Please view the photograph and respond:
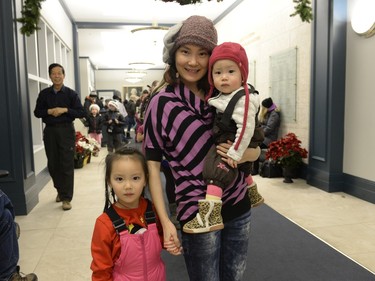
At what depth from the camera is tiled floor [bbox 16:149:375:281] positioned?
2.60 meters

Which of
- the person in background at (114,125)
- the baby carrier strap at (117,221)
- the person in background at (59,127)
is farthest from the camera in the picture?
the person in background at (114,125)

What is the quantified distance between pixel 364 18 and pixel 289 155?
1.96m

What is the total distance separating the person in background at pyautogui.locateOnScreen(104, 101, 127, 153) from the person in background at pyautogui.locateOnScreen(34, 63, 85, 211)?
12.2 feet

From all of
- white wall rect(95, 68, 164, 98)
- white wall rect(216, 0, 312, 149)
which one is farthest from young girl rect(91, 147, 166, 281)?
white wall rect(95, 68, 164, 98)

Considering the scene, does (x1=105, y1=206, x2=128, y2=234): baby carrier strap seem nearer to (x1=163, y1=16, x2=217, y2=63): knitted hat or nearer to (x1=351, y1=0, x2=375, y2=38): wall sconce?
(x1=163, y1=16, x2=217, y2=63): knitted hat

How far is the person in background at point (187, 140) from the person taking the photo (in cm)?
119

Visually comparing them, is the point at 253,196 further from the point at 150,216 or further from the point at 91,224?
the point at 91,224

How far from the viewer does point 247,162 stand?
1.31 m

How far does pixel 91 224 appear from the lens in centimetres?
342

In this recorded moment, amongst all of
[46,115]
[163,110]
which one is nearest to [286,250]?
[163,110]

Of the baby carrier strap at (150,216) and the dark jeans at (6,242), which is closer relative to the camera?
the baby carrier strap at (150,216)

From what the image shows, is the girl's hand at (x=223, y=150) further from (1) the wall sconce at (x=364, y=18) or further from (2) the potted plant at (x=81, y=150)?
(2) the potted plant at (x=81, y=150)

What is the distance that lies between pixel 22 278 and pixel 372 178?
11.9ft

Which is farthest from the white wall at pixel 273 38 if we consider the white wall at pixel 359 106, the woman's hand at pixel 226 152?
the woman's hand at pixel 226 152
